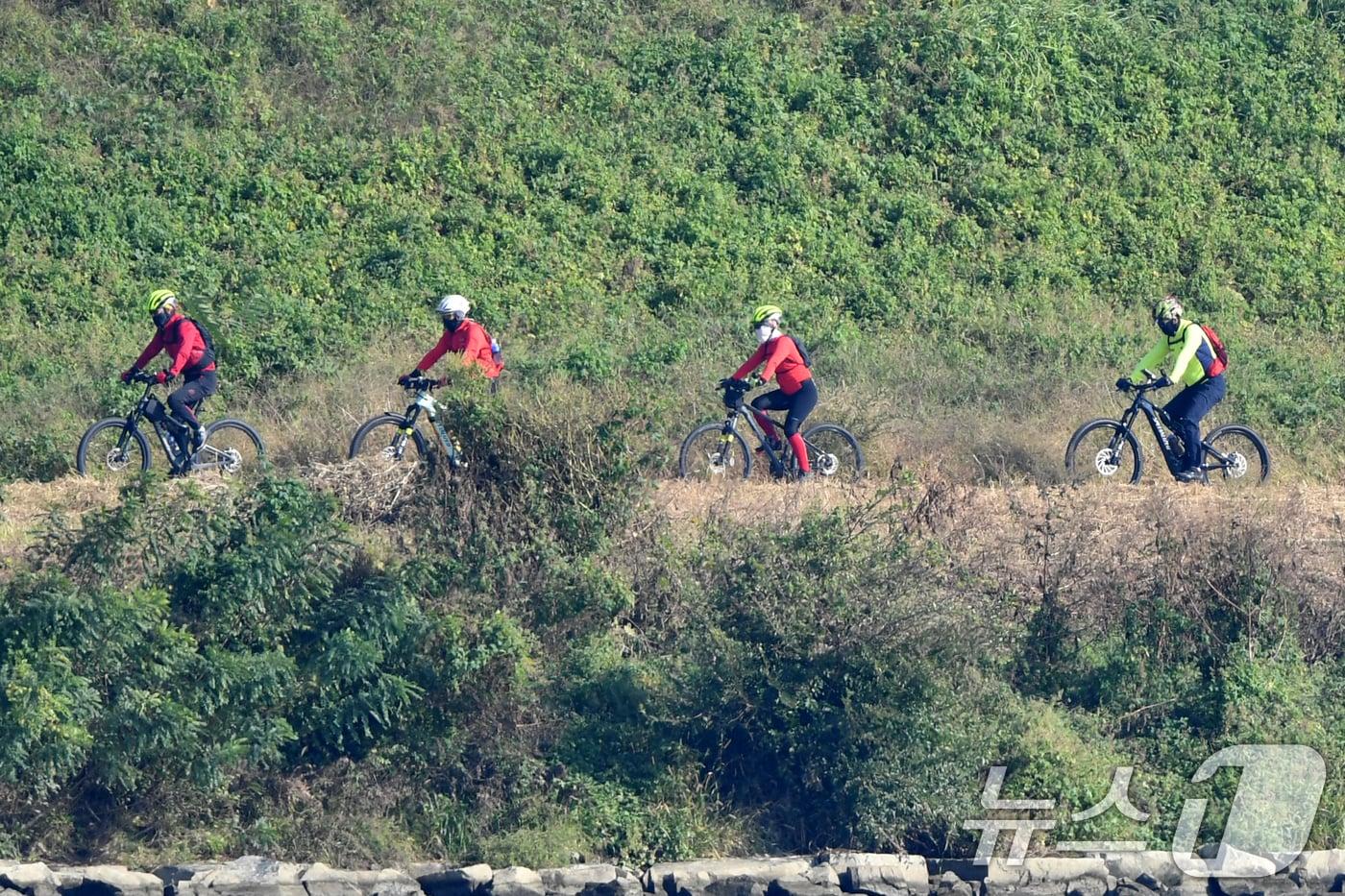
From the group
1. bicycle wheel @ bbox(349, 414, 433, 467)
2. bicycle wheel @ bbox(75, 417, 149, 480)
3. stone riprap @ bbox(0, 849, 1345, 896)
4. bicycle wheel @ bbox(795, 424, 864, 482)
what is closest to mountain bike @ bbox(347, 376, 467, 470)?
bicycle wheel @ bbox(349, 414, 433, 467)

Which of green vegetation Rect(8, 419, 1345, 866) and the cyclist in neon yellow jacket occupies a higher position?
the cyclist in neon yellow jacket

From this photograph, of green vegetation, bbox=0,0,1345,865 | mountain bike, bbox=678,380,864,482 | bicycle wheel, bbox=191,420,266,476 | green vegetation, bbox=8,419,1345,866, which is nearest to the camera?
green vegetation, bbox=8,419,1345,866

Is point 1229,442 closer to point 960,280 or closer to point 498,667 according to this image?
point 960,280

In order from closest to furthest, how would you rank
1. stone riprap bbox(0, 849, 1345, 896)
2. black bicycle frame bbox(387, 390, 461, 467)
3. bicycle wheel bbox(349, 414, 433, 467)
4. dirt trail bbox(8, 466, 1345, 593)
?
stone riprap bbox(0, 849, 1345, 896) → dirt trail bbox(8, 466, 1345, 593) → black bicycle frame bbox(387, 390, 461, 467) → bicycle wheel bbox(349, 414, 433, 467)

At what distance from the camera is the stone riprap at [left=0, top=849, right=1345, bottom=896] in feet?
38.2

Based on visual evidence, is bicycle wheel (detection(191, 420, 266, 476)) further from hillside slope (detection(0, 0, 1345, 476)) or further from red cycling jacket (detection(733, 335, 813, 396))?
red cycling jacket (detection(733, 335, 813, 396))

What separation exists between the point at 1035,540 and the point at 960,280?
7200 millimetres

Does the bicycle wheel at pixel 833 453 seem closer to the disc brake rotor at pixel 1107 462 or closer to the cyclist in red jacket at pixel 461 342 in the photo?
the disc brake rotor at pixel 1107 462

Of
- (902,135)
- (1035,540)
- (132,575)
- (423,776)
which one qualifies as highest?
(902,135)

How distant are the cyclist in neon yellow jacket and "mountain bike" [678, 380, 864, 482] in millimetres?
2409

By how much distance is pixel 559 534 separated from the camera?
14.0m

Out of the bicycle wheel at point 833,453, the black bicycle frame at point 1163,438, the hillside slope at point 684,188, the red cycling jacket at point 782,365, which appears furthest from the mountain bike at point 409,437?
the black bicycle frame at point 1163,438

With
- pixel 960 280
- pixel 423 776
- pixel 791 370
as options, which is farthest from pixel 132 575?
pixel 960 280

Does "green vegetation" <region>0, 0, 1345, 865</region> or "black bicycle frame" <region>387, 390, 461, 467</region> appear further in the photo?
"black bicycle frame" <region>387, 390, 461, 467</region>
